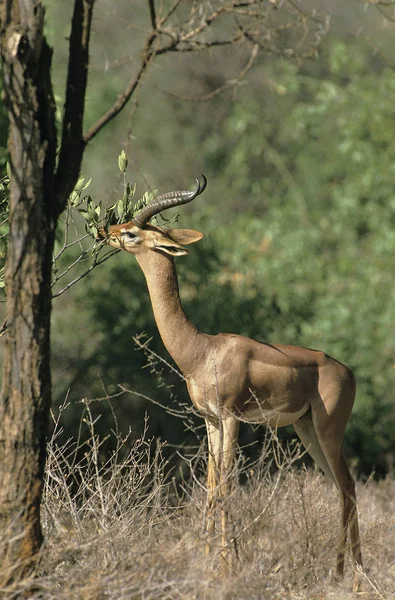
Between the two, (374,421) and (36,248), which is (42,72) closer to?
(36,248)

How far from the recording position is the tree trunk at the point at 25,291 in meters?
4.66

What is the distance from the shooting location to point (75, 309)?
1324cm

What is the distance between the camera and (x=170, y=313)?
274 inches

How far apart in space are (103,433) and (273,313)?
10.1 feet

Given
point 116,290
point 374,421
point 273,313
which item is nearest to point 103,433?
point 116,290

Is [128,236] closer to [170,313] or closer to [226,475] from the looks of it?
[170,313]

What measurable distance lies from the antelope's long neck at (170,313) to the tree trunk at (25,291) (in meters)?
2.14

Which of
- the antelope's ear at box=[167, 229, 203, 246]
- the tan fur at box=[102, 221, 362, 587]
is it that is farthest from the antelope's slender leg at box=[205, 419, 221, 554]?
the antelope's ear at box=[167, 229, 203, 246]

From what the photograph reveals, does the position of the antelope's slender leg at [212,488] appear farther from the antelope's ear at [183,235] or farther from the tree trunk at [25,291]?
the antelope's ear at [183,235]

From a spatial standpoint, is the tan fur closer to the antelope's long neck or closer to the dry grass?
the antelope's long neck

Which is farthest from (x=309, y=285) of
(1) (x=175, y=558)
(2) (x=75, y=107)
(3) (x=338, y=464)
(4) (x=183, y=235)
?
(1) (x=175, y=558)

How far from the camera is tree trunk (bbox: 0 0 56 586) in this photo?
15.3 ft

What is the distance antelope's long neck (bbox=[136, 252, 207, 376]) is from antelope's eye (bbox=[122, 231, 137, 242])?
161mm

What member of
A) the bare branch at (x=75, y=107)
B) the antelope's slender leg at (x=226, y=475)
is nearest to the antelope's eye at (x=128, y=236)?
the antelope's slender leg at (x=226, y=475)
